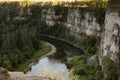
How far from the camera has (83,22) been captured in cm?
7375

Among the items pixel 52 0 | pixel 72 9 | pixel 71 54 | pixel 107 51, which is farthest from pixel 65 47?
pixel 52 0

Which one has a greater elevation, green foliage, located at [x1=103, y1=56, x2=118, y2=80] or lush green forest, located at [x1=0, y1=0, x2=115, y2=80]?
green foliage, located at [x1=103, y1=56, x2=118, y2=80]

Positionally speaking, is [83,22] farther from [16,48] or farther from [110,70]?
[110,70]

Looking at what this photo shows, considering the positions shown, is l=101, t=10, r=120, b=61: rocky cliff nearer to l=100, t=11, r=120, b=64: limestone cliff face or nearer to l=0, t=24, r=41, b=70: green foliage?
l=100, t=11, r=120, b=64: limestone cliff face

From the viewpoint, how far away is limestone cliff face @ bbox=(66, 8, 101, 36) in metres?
68.2

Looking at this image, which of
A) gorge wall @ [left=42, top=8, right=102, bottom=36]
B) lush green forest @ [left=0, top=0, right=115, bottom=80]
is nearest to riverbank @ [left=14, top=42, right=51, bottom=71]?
lush green forest @ [left=0, top=0, right=115, bottom=80]

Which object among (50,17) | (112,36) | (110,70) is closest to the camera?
(110,70)

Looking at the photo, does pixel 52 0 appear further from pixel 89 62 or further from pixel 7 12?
pixel 89 62

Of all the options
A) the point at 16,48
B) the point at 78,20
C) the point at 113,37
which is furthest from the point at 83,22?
the point at 113,37

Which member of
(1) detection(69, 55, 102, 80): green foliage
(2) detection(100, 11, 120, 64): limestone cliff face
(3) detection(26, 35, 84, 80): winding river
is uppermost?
(2) detection(100, 11, 120, 64): limestone cliff face

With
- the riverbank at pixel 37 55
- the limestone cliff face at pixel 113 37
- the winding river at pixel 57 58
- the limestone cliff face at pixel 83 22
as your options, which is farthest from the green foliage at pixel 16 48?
the limestone cliff face at pixel 113 37

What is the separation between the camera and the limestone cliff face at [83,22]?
68.2 meters

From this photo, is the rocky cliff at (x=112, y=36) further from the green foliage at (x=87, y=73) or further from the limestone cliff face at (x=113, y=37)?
the green foliage at (x=87, y=73)

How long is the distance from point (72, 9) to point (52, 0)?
23377 mm
